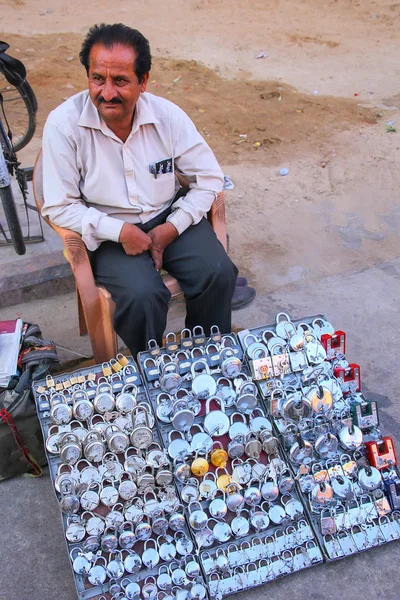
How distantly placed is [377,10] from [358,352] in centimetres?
813

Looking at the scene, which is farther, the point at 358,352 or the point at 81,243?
the point at 358,352

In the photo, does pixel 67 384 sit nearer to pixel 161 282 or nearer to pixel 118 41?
pixel 161 282

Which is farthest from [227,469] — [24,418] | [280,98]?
[280,98]

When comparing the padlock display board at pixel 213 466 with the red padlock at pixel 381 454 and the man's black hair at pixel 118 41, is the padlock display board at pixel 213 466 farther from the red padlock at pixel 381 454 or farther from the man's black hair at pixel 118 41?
the man's black hair at pixel 118 41

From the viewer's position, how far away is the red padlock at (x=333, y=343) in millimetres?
2352

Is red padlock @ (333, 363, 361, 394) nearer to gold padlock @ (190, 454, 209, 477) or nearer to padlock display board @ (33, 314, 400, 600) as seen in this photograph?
padlock display board @ (33, 314, 400, 600)

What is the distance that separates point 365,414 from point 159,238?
3.93 ft

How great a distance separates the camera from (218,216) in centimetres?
279

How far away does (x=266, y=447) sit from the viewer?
2113 mm

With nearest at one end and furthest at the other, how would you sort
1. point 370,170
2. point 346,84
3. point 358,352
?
point 358,352, point 370,170, point 346,84

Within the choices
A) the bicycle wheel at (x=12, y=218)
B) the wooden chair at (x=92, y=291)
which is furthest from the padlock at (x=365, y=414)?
the bicycle wheel at (x=12, y=218)

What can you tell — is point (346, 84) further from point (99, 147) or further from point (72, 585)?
point (72, 585)

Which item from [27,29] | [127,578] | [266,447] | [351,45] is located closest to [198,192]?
[266,447]

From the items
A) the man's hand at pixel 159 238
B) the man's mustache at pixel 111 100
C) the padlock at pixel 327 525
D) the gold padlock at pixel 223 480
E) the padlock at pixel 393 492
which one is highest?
the man's mustache at pixel 111 100
